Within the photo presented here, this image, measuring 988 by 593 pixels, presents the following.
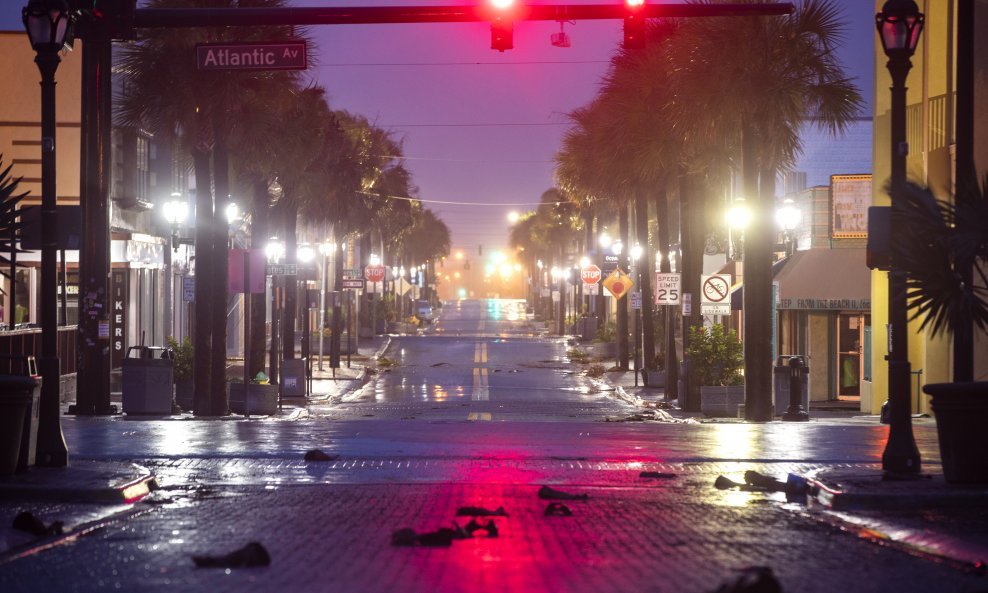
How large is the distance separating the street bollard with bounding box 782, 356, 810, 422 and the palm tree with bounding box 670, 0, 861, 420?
72 cm

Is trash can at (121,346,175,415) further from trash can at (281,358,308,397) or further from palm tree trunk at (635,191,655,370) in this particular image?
palm tree trunk at (635,191,655,370)

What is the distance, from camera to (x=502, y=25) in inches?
720

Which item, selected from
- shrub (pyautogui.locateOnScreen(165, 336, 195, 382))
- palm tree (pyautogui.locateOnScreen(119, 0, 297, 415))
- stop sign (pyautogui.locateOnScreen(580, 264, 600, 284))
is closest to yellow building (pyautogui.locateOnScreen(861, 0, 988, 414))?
palm tree (pyautogui.locateOnScreen(119, 0, 297, 415))

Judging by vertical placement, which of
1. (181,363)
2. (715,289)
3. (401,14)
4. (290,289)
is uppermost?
(401,14)

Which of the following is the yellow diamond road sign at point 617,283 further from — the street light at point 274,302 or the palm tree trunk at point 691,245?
the palm tree trunk at point 691,245

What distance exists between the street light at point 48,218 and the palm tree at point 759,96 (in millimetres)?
16154

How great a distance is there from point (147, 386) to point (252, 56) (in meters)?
10.5

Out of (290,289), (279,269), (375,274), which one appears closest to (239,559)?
(279,269)

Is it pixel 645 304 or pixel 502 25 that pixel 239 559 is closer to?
pixel 502 25

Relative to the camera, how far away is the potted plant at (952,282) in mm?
13531

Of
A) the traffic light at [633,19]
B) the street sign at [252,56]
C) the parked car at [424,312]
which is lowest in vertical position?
the parked car at [424,312]

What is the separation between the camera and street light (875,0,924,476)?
14484 mm

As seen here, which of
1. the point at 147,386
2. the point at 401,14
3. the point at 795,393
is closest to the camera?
the point at 401,14

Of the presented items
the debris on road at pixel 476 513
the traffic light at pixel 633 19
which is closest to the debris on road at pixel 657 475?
the debris on road at pixel 476 513
